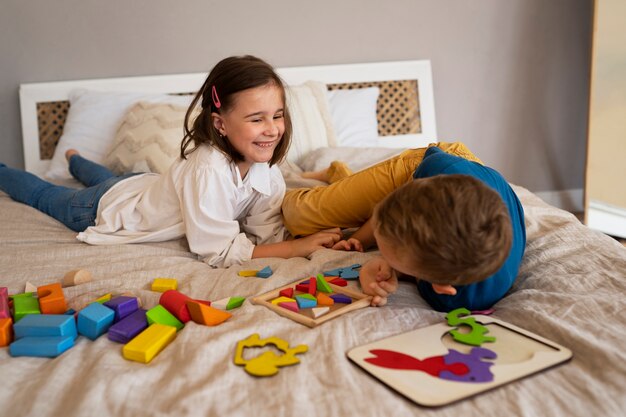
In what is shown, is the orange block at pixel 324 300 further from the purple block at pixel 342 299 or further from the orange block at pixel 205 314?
the orange block at pixel 205 314

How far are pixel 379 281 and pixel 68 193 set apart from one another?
113cm

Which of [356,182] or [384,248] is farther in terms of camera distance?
[356,182]

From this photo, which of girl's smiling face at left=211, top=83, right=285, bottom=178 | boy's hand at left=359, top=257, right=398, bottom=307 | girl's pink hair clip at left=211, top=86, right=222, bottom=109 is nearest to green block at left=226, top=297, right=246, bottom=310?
boy's hand at left=359, top=257, right=398, bottom=307

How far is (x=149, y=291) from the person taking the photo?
1120mm

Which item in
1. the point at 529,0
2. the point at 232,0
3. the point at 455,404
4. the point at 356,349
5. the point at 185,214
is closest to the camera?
the point at 455,404

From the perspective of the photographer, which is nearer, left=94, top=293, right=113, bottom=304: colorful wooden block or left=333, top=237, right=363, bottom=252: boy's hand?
left=94, top=293, right=113, bottom=304: colorful wooden block

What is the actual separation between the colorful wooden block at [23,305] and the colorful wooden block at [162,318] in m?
0.24

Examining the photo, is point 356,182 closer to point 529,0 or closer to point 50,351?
point 50,351

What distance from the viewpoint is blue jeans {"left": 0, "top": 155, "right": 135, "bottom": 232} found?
1606 millimetres

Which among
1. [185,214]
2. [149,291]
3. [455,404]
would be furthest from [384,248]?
[185,214]

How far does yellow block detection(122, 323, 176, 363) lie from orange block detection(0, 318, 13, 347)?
0.24 meters

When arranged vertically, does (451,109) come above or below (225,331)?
above

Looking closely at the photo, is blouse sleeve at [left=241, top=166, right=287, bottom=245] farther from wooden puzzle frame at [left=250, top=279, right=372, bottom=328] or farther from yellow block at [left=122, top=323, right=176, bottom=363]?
yellow block at [left=122, top=323, right=176, bottom=363]

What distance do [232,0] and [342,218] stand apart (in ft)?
4.98
